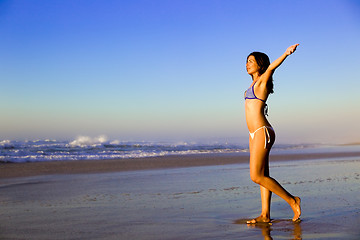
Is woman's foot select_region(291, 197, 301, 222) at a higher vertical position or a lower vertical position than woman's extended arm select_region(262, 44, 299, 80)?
lower

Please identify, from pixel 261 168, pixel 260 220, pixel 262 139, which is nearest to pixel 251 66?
pixel 262 139

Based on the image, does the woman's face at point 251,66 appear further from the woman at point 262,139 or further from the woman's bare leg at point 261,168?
the woman's bare leg at point 261,168

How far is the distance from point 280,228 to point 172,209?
1.50 m

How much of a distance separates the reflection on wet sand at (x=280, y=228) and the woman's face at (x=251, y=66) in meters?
1.64

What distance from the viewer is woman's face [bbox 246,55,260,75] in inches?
166

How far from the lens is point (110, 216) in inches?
169

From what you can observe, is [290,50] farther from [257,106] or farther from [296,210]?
[296,210]

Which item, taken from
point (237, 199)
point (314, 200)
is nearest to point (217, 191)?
point (237, 199)

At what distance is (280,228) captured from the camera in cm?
363

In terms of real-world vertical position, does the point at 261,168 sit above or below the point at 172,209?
above

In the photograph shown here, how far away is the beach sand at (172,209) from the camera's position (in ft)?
11.5

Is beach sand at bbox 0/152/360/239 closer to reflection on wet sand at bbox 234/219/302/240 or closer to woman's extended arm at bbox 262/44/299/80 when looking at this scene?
reflection on wet sand at bbox 234/219/302/240

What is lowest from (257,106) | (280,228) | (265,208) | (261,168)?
(280,228)

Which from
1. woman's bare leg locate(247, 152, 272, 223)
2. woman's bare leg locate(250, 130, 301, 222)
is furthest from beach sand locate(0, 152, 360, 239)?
woman's bare leg locate(250, 130, 301, 222)
